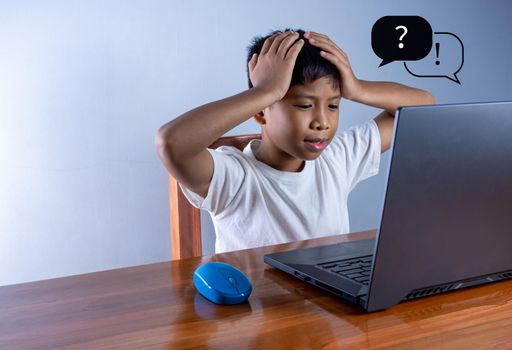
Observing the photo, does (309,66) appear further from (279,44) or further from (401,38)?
(401,38)

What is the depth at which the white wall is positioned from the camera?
5.06 ft

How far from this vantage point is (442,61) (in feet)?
7.23

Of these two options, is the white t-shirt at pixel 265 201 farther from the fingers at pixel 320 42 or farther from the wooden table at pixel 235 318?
the wooden table at pixel 235 318

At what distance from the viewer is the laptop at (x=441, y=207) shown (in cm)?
62

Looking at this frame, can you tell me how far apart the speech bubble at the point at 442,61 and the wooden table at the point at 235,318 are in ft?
4.84

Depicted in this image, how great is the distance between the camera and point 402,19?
6.91 feet

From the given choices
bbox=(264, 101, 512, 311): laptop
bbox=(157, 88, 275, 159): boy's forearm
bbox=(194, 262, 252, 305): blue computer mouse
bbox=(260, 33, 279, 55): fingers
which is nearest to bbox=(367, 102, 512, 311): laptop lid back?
bbox=(264, 101, 512, 311): laptop

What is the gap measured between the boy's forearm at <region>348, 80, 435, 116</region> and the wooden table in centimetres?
59

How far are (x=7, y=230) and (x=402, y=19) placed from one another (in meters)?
1.38

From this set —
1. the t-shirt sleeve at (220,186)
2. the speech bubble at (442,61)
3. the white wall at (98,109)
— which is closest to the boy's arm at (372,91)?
the t-shirt sleeve at (220,186)

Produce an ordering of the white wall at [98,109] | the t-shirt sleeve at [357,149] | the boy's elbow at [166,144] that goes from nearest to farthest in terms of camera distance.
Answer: the boy's elbow at [166,144]
the t-shirt sleeve at [357,149]
the white wall at [98,109]

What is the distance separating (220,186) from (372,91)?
A: 395 millimetres

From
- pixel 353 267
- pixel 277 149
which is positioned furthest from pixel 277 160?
pixel 353 267

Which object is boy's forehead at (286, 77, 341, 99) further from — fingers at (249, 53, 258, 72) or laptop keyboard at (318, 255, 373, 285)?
laptop keyboard at (318, 255, 373, 285)
